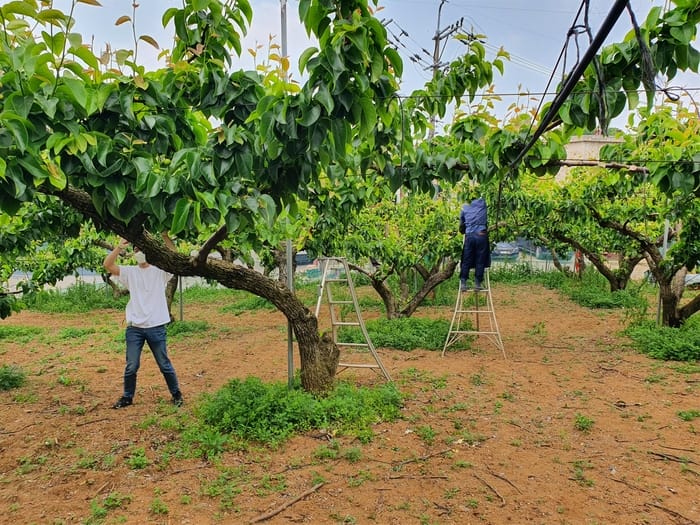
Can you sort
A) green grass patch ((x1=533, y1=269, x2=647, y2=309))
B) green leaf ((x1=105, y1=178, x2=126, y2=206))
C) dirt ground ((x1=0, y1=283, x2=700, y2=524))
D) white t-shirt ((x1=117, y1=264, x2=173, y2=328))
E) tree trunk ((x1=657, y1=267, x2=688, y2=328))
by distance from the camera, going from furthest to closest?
green grass patch ((x1=533, y1=269, x2=647, y2=309)) → tree trunk ((x1=657, y1=267, x2=688, y2=328)) → white t-shirt ((x1=117, y1=264, x2=173, y2=328)) → dirt ground ((x1=0, y1=283, x2=700, y2=524)) → green leaf ((x1=105, y1=178, x2=126, y2=206))

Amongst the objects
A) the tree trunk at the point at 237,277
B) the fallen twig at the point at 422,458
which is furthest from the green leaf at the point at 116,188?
the fallen twig at the point at 422,458

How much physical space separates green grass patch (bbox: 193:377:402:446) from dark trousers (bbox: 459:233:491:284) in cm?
271

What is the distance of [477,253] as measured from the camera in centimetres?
658

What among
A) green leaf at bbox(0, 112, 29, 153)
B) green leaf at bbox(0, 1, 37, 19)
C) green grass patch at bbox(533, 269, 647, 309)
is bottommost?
green grass patch at bbox(533, 269, 647, 309)

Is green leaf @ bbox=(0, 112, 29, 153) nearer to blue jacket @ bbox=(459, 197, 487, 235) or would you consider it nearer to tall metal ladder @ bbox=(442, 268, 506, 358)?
tall metal ladder @ bbox=(442, 268, 506, 358)

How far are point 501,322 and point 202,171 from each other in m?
7.57

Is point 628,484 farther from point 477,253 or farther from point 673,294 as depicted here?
point 673,294

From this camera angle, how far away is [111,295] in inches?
506

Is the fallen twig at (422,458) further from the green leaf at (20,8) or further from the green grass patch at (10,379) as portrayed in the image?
the green grass patch at (10,379)

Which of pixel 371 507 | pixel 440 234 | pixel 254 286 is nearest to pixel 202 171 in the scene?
pixel 254 286

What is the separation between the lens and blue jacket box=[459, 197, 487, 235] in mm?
6473

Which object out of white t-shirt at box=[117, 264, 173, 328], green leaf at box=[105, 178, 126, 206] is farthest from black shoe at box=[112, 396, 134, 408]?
green leaf at box=[105, 178, 126, 206]

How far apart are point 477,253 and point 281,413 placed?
3.70 m

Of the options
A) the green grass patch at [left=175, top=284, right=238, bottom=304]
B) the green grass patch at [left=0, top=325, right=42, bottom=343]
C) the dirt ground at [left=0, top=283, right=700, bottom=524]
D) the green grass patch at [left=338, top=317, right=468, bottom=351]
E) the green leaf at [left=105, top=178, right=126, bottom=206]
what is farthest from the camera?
the green grass patch at [left=175, top=284, right=238, bottom=304]
